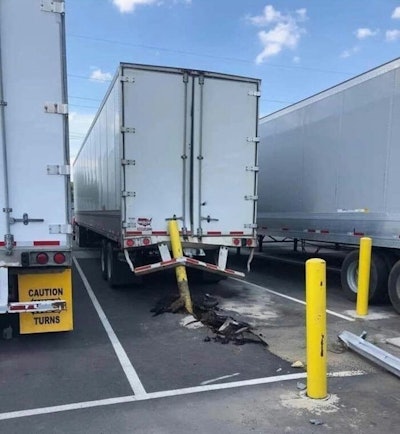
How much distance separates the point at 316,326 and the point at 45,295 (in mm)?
3283

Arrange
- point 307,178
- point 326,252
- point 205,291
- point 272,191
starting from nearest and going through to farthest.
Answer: point 205,291 < point 307,178 < point 272,191 < point 326,252

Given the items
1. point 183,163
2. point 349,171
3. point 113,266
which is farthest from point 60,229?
point 349,171

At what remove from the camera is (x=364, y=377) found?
4.93 meters

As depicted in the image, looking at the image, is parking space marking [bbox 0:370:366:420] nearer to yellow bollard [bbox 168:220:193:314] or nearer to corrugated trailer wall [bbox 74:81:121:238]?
yellow bollard [bbox 168:220:193:314]

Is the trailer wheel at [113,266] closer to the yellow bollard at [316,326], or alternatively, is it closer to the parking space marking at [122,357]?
the parking space marking at [122,357]

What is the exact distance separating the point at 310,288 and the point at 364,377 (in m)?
1.40

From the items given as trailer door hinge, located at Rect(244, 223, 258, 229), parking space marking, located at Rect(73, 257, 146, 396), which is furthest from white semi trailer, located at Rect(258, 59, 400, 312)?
parking space marking, located at Rect(73, 257, 146, 396)

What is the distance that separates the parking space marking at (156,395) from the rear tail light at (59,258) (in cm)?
178

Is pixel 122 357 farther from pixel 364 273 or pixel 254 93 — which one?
pixel 254 93

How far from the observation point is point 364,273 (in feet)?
25.5

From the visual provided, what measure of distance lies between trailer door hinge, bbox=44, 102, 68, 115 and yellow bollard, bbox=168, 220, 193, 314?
341 cm

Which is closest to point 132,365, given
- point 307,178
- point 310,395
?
point 310,395

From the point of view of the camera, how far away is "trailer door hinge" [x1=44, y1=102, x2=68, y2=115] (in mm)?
5391

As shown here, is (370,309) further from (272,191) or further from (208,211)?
(272,191)
